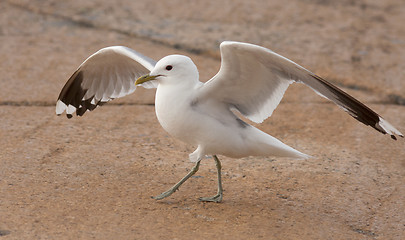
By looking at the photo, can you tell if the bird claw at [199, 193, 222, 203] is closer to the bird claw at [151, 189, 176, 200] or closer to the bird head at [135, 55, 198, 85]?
the bird claw at [151, 189, 176, 200]

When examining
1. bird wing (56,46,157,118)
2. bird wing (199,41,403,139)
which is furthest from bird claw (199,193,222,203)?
bird wing (56,46,157,118)

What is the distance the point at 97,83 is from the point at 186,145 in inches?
33.4

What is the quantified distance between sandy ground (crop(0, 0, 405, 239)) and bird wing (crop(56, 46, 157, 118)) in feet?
1.11

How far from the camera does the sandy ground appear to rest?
3.50 meters

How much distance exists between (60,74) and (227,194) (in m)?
2.84

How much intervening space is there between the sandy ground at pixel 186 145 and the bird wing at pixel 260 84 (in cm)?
60

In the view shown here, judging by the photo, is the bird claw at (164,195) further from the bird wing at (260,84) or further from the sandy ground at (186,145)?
the bird wing at (260,84)

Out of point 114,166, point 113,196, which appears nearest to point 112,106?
point 114,166

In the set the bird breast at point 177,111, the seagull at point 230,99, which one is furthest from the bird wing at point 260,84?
the bird breast at point 177,111

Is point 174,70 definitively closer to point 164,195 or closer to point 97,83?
point 164,195

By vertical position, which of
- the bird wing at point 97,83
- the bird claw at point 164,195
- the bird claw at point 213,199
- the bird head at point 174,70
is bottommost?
the bird claw at point 164,195

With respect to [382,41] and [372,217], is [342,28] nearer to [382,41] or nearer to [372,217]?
[382,41]

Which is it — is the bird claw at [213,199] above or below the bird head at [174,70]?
below

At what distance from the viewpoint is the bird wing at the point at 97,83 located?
14.3 ft
